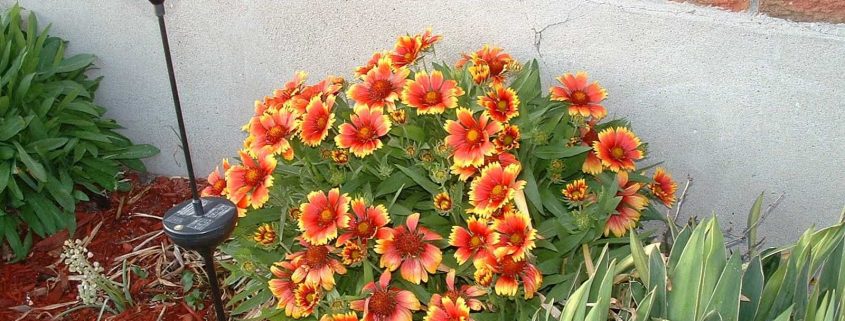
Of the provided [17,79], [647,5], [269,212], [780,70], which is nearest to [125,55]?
[17,79]

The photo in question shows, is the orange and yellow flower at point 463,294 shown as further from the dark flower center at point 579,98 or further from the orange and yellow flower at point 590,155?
the dark flower center at point 579,98

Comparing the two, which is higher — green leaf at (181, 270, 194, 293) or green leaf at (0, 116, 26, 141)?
green leaf at (0, 116, 26, 141)

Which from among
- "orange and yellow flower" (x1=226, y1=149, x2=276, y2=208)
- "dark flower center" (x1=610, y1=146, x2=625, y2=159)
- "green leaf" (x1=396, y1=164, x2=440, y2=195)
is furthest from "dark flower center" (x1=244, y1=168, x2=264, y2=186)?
"dark flower center" (x1=610, y1=146, x2=625, y2=159)

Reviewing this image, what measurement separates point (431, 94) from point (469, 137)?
141 mm

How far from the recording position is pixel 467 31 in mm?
2229

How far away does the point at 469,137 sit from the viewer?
1710 mm

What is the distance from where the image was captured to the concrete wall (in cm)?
197

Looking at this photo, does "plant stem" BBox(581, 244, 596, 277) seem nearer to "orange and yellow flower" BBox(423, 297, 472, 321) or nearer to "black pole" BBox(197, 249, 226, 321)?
"orange and yellow flower" BBox(423, 297, 472, 321)

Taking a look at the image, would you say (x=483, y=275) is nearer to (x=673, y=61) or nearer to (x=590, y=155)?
(x=590, y=155)

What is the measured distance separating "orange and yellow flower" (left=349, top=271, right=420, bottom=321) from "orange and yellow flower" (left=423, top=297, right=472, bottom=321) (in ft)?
0.16

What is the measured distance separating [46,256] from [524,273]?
5.81 feet

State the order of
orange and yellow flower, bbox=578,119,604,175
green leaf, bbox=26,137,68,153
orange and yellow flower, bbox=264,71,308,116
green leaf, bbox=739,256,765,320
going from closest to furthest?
green leaf, bbox=739,256,765,320
orange and yellow flower, bbox=578,119,604,175
orange and yellow flower, bbox=264,71,308,116
green leaf, bbox=26,137,68,153

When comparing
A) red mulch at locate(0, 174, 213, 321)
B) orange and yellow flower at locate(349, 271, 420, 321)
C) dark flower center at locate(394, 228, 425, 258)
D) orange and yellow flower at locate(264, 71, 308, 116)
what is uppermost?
orange and yellow flower at locate(264, 71, 308, 116)

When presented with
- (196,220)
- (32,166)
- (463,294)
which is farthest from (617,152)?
(32,166)
